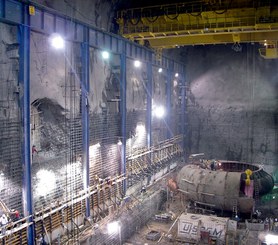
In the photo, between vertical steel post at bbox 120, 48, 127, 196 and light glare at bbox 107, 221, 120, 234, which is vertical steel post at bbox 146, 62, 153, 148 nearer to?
vertical steel post at bbox 120, 48, 127, 196

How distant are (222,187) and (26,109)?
34.4 feet

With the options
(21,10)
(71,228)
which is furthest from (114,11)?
(71,228)

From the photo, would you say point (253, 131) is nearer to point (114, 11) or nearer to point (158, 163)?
point (158, 163)

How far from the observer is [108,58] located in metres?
16.6

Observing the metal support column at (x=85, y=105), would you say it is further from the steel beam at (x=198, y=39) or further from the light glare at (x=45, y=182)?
the steel beam at (x=198, y=39)

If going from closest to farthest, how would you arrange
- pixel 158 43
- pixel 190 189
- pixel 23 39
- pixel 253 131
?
pixel 23 39 < pixel 190 189 < pixel 158 43 < pixel 253 131

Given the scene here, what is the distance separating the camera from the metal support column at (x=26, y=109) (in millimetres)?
10562

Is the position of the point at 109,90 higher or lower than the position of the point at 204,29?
lower

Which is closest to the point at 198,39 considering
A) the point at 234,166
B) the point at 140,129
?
the point at 140,129

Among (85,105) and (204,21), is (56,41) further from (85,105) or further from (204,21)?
(204,21)

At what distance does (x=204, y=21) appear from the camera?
18.4m

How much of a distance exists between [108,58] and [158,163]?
853cm

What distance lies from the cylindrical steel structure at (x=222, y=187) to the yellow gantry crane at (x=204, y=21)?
7820 millimetres

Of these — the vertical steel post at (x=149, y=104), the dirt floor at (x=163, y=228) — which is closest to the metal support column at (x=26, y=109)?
the dirt floor at (x=163, y=228)
